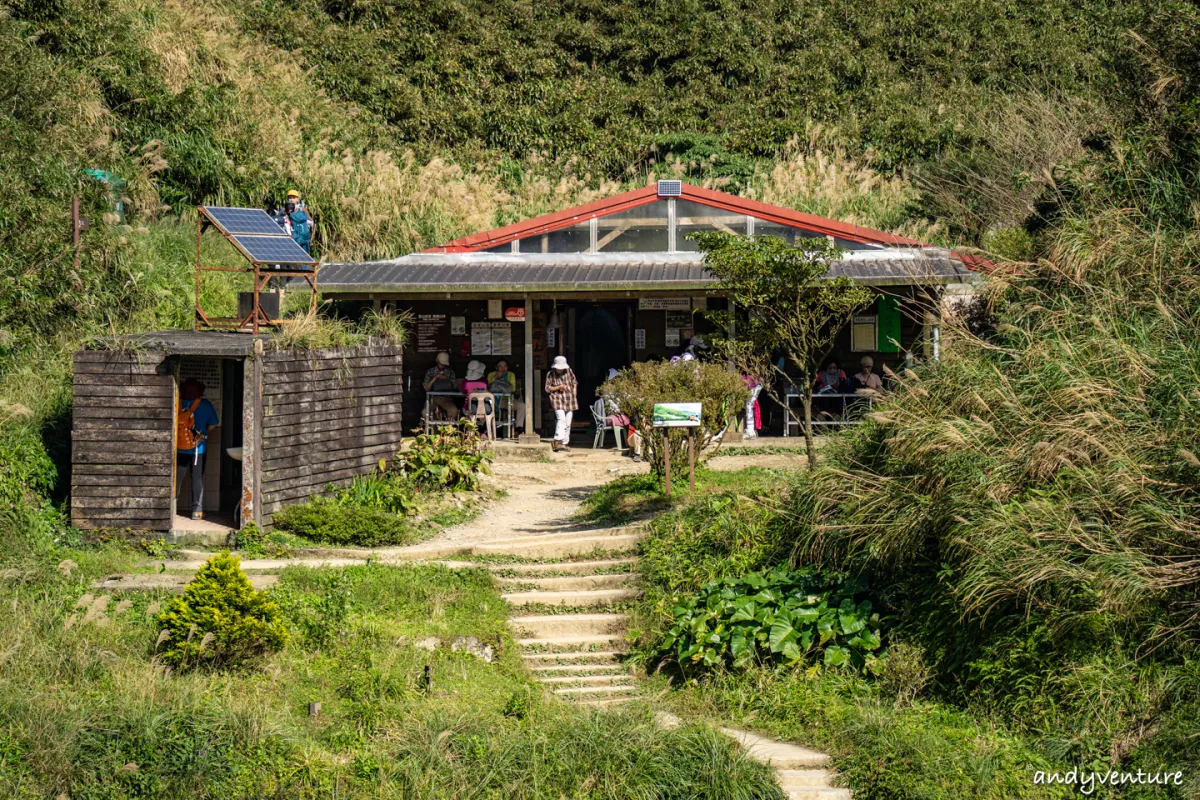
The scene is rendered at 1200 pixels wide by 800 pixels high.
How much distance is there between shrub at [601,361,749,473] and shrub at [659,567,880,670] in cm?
382

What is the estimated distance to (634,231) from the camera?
19438 millimetres

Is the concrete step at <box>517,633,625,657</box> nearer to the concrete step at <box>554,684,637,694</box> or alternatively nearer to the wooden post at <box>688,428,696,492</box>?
the concrete step at <box>554,684,637,694</box>

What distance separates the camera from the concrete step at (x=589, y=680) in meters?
10.3

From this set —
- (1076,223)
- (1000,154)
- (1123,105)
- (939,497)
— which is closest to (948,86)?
(1000,154)

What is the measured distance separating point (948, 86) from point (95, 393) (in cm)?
2914

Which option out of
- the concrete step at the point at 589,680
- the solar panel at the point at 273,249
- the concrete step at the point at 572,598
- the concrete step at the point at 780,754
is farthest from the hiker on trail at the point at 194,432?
the concrete step at the point at 780,754

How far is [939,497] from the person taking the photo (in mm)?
10102

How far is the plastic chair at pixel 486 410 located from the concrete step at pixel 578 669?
8.19m

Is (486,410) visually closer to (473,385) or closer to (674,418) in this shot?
(473,385)

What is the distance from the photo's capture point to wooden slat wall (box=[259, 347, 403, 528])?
43.9ft

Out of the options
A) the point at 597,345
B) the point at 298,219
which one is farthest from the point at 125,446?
the point at 597,345

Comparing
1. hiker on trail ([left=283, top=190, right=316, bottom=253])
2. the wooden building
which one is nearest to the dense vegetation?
hiker on trail ([left=283, top=190, right=316, bottom=253])

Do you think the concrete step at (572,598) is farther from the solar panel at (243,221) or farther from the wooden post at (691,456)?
the solar panel at (243,221)

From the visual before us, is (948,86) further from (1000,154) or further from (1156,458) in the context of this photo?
(1156,458)
